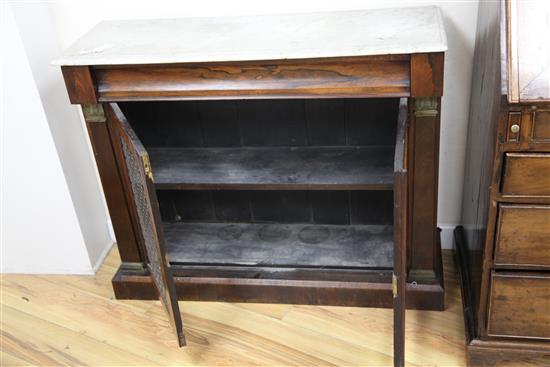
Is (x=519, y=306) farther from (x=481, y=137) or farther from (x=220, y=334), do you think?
(x=220, y=334)

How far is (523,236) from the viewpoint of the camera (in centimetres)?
151

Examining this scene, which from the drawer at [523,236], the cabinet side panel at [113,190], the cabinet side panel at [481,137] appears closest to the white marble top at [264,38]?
the cabinet side panel at [481,137]

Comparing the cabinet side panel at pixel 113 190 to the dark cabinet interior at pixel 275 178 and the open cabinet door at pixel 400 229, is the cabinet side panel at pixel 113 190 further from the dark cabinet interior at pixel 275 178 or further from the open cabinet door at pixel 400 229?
the open cabinet door at pixel 400 229

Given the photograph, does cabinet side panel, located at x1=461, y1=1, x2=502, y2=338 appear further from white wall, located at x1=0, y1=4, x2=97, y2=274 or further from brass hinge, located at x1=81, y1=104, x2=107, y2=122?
white wall, located at x1=0, y1=4, x2=97, y2=274

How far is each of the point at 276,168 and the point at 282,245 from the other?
12.4 inches

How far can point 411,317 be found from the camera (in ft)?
6.52

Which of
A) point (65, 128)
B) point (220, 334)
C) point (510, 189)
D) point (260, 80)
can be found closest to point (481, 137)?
point (510, 189)

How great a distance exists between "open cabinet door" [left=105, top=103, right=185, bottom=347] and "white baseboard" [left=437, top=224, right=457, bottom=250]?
994mm

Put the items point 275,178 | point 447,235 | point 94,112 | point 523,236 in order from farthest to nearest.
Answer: point 447,235 → point 275,178 → point 94,112 → point 523,236

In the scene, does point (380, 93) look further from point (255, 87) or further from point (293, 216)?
point (293, 216)

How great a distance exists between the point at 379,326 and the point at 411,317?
0.11 m

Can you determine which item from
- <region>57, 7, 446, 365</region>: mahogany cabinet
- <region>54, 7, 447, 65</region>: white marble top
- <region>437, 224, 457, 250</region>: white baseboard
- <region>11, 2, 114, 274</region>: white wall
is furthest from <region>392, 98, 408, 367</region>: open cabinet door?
<region>11, 2, 114, 274</region>: white wall

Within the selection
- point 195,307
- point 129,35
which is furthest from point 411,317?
point 129,35

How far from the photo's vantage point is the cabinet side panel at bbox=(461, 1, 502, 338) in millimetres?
1474
